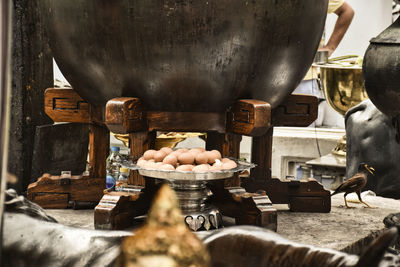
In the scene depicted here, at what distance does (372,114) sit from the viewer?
3.46 meters

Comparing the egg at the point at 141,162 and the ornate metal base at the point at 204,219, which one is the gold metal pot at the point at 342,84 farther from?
the egg at the point at 141,162

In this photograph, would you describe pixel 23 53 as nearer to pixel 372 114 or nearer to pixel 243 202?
pixel 243 202

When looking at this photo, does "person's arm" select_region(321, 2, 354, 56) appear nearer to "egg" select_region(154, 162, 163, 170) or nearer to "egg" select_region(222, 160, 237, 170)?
"egg" select_region(222, 160, 237, 170)

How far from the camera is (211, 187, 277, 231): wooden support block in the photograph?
5.65ft

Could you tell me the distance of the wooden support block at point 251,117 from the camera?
1.64 metres

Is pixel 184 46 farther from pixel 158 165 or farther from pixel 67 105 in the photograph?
pixel 67 105

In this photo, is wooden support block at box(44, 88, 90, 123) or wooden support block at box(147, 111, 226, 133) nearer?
wooden support block at box(147, 111, 226, 133)

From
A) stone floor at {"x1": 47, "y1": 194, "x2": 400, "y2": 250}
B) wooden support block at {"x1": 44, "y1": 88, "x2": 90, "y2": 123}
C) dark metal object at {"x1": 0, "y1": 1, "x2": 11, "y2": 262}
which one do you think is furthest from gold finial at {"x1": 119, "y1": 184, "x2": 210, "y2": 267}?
wooden support block at {"x1": 44, "y1": 88, "x2": 90, "y2": 123}

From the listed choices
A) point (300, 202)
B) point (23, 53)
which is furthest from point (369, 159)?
point (23, 53)

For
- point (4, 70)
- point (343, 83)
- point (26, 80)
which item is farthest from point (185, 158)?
point (343, 83)

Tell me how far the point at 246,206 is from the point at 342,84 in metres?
2.54

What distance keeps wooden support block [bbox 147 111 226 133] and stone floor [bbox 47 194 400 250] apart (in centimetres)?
40

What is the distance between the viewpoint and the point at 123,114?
163cm

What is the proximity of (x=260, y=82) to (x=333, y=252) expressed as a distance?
103 centimetres
